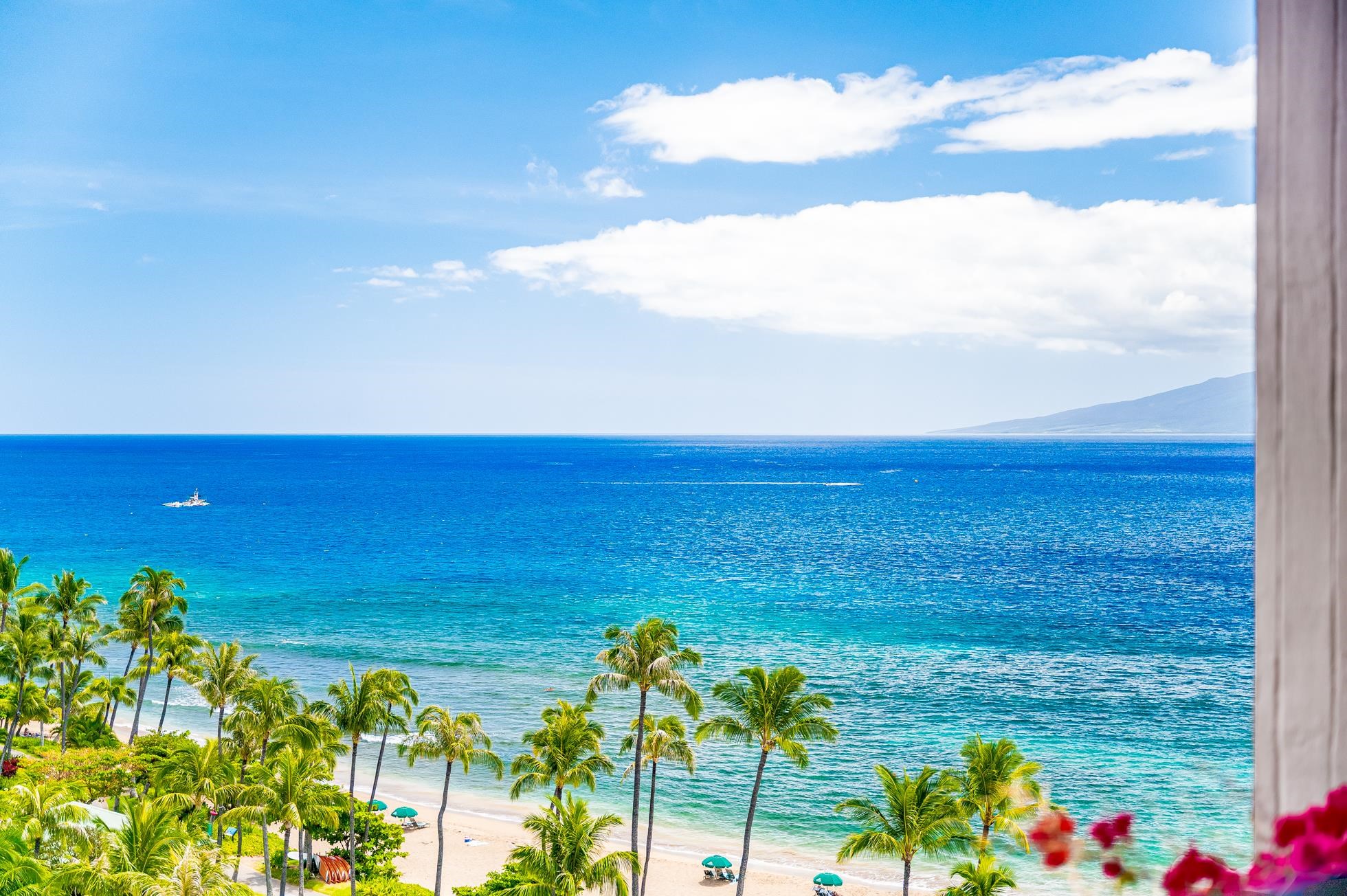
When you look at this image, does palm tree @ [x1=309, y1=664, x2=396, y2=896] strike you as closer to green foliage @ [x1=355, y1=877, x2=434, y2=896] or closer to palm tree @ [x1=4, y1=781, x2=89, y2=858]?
green foliage @ [x1=355, y1=877, x2=434, y2=896]

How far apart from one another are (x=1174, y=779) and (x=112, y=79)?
115 feet

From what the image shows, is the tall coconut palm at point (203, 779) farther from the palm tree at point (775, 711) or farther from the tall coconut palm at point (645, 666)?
the palm tree at point (775, 711)

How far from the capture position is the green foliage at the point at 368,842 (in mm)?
23609

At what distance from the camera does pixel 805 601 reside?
55.2m

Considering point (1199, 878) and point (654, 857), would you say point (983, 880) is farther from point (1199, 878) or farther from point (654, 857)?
point (1199, 878)

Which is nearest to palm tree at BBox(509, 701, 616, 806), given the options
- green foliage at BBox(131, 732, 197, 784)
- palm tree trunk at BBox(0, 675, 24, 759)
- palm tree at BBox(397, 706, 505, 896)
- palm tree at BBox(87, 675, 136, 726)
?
palm tree at BBox(397, 706, 505, 896)

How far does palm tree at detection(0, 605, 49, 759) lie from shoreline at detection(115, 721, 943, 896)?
Answer: 4845mm

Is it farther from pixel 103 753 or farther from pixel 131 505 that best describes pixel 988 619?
pixel 131 505

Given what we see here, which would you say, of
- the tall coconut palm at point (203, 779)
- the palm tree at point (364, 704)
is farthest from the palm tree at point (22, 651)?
the palm tree at point (364, 704)

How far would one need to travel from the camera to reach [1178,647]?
4341 centimetres

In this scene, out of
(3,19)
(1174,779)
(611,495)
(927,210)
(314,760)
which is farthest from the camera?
(927,210)

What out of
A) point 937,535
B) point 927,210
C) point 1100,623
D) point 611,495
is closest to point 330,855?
point 1100,623

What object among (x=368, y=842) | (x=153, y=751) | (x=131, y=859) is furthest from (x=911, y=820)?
(x=153, y=751)

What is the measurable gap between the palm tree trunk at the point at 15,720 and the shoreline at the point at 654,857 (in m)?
4.73
